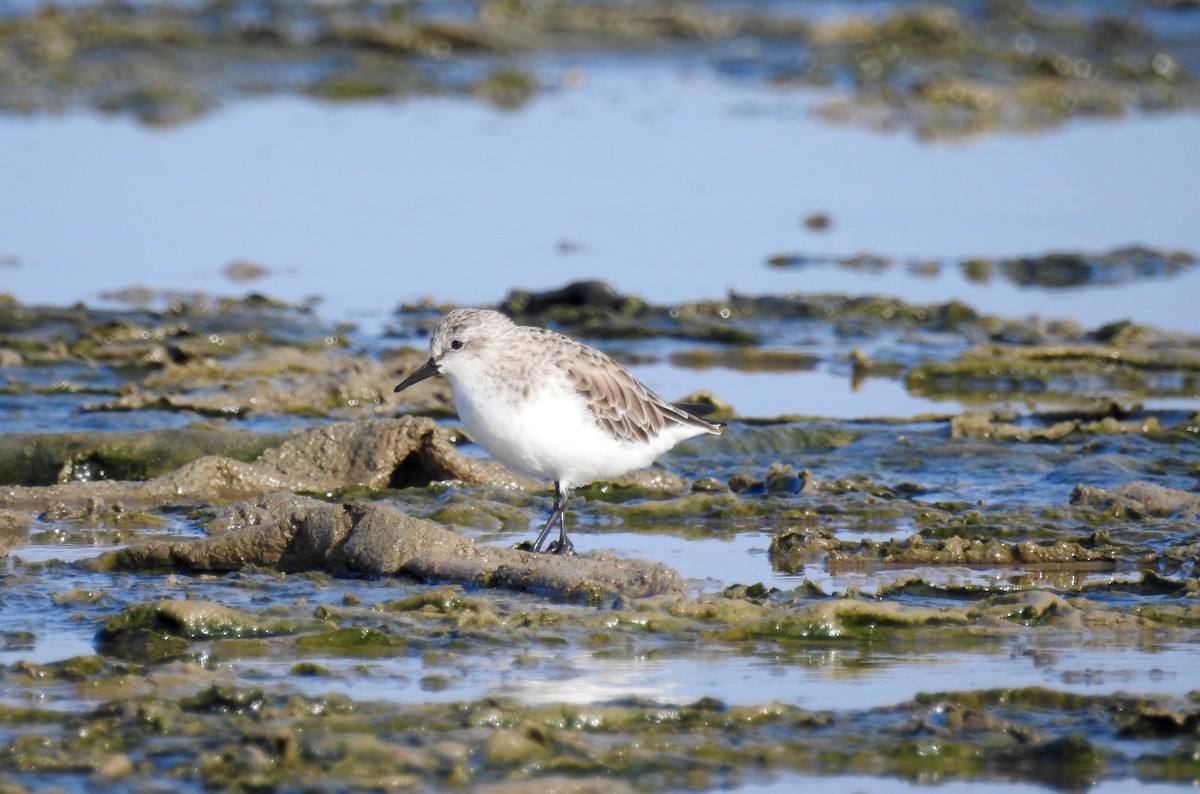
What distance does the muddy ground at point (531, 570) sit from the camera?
454 centimetres

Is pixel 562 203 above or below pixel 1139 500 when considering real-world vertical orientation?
above

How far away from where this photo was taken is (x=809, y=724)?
474 cm

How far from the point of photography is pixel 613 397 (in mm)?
7129

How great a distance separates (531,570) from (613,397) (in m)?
1.19

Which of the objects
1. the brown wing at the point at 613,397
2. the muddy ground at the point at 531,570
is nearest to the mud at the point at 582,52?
the muddy ground at the point at 531,570

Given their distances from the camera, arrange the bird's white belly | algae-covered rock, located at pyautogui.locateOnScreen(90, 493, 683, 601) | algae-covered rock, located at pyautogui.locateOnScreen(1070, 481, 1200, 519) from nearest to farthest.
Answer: algae-covered rock, located at pyautogui.locateOnScreen(90, 493, 683, 601)
the bird's white belly
algae-covered rock, located at pyautogui.locateOnScreen(1070, 481, 1200, 519)

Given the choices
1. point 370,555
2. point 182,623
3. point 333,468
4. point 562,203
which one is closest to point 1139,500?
point 370,555

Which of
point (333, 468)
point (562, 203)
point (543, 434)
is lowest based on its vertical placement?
point (333, 468)

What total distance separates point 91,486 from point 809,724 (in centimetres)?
394

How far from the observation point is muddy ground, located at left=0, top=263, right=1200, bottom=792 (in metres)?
4.54

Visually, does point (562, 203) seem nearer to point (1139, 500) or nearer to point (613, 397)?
point (613, 397)

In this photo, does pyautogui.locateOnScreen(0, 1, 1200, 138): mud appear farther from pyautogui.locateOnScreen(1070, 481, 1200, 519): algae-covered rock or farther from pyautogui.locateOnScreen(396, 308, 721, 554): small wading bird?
pyautogui.locateOnScreen(396, 308, 721, 554): small wading bird

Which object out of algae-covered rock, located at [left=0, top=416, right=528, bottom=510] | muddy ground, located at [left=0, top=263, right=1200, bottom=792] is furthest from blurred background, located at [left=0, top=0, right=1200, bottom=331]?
algae-covered rock, located at [left=0, top=416, right=528, bottom=510]

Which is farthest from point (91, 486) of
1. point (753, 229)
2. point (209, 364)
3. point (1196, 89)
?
point (1196, 89)
